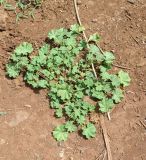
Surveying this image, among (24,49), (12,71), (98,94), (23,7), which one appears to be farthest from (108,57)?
(23,7)

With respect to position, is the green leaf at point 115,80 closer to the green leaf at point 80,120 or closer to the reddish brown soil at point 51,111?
the reddish brown soil at point 51,111

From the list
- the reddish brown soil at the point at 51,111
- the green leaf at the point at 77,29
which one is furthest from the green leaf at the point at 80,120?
the green leaf at the point at 77,29

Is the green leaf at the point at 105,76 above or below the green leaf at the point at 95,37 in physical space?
below

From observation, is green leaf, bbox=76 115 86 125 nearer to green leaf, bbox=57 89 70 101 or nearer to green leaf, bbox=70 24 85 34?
green leaf, bbox=57 89 70 101

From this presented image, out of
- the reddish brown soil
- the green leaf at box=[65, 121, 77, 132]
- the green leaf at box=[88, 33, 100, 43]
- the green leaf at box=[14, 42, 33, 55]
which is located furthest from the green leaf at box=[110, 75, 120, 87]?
the green leaf at box=[14, 42, 33, 55]

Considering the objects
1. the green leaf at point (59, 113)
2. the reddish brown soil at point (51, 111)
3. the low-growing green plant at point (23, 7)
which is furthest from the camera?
the low-growing green plant at point (23, 7)

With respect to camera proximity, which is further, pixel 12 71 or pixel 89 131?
pixel 12 71

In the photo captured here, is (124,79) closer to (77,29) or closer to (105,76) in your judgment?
(105,76)
